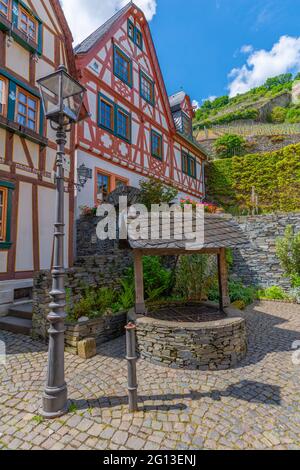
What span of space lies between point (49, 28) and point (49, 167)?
447 cm

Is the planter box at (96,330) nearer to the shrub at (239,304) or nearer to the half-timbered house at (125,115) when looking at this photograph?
the shrub at (239,304)

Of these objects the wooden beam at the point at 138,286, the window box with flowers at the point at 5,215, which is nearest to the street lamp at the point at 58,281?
the wooden beam at the point at 138,286

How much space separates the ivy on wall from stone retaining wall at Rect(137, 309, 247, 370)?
12111mm

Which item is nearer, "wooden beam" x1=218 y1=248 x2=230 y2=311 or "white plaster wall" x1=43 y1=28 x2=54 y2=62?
"wooden beam" x1=218 y1=248 x2=230 y2=311

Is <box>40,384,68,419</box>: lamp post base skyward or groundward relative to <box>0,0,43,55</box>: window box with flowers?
groundward

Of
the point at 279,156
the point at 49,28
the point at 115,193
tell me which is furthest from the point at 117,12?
the point at 279,156

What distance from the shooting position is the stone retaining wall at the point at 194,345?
4062 mm

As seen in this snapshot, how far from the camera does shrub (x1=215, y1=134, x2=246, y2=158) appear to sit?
2130 centimetres

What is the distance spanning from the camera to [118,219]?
29.6 feet

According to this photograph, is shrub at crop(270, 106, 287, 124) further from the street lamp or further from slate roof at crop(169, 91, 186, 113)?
the street lamp

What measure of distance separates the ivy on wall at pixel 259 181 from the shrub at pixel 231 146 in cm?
311

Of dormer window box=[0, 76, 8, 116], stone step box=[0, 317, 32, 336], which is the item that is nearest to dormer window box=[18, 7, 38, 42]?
dormer window box=[0, 76, 8, 116]
